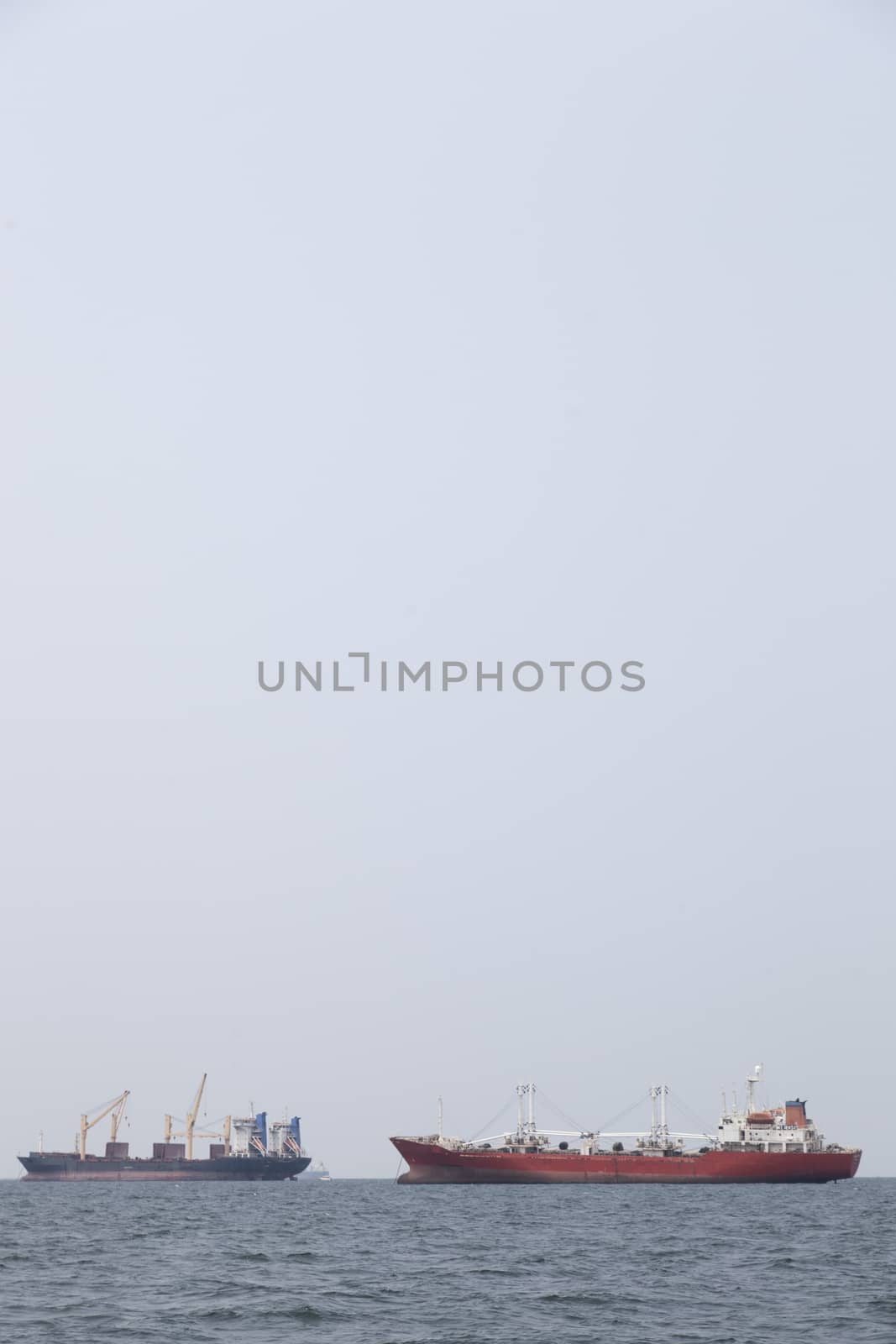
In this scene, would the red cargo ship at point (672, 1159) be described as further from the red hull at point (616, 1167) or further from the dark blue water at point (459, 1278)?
the dark blue water at point (459, 1278)

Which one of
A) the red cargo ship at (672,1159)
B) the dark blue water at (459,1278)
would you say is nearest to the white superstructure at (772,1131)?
the red cargo ship at (672,1159)

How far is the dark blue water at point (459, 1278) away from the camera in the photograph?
4378 centimetres

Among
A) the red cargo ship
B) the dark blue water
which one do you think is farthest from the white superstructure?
the dark blue water

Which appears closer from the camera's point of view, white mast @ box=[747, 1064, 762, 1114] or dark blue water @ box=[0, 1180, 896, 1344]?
dark blue water @ box=[0, 1180, 896, 1344]

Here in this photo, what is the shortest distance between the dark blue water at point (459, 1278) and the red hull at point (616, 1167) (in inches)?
2199

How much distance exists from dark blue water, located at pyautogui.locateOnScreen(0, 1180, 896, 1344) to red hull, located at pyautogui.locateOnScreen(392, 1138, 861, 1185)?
55.9m

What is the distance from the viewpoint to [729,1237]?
274 feet

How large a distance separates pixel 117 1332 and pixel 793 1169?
141 m

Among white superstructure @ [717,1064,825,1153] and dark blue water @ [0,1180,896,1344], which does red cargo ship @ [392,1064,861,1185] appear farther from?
dark blue water @ [0,1180,896,1344]

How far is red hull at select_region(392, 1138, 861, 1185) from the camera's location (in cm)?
16900

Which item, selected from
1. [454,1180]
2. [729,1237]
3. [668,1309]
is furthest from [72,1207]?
[668,1309]

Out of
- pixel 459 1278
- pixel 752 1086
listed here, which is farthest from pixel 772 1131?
pixel 459 1278

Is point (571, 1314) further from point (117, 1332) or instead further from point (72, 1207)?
point (72, 1207)

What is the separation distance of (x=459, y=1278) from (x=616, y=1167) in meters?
123
